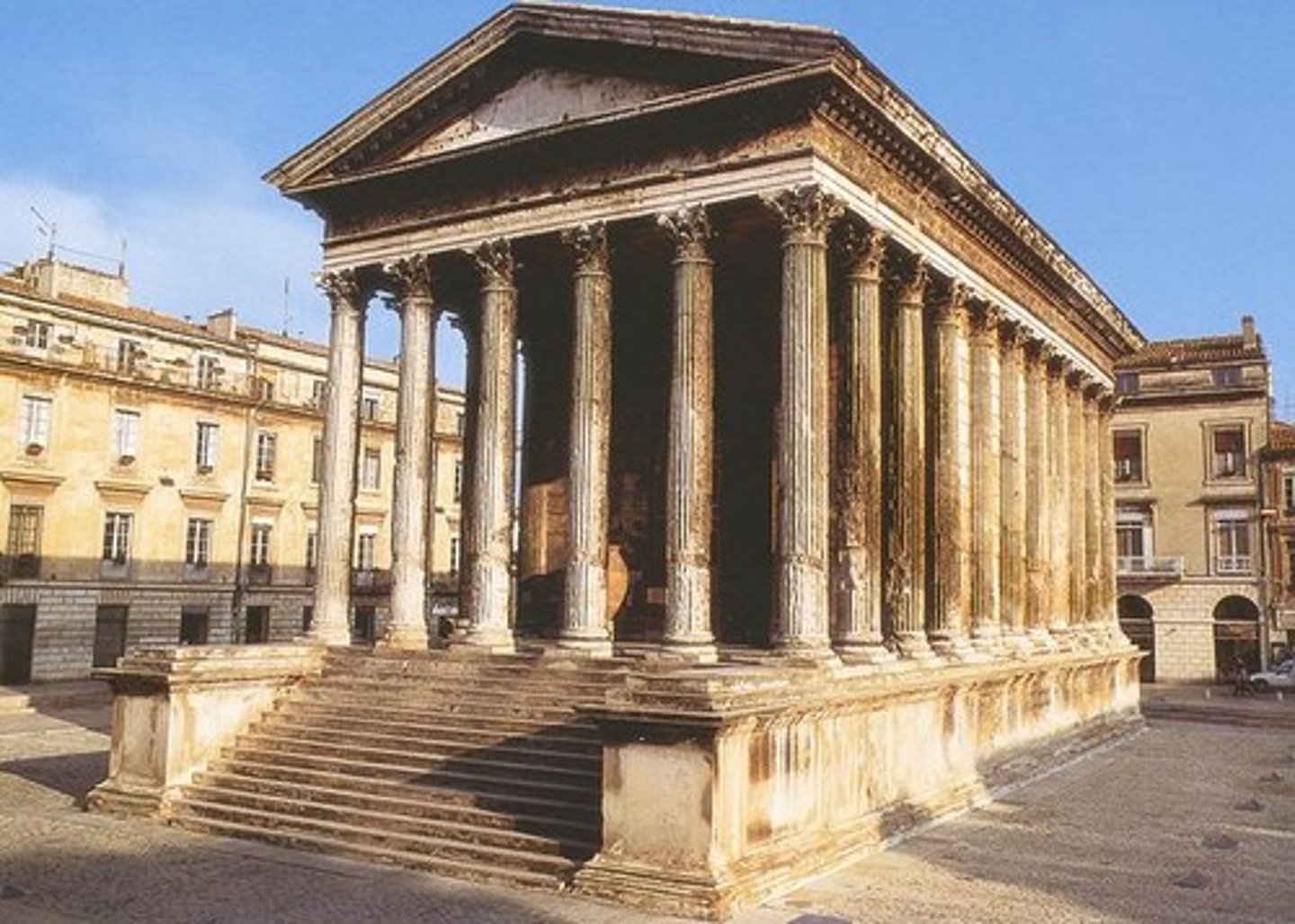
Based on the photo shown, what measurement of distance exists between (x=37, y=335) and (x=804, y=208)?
28431 millimetres

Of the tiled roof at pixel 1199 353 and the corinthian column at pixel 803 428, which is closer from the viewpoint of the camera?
the corinthian column at pixel 803 428

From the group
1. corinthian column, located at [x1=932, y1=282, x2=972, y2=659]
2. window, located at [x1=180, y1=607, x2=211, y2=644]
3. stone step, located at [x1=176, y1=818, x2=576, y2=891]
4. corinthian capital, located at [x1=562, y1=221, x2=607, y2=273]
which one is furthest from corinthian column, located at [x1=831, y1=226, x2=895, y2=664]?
window, located at [x1=180, y1=607, x2=211, y2=644]

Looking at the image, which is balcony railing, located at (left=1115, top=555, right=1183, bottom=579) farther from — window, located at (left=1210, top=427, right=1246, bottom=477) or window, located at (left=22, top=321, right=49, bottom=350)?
window, located at (left=22, top=321, right=49, bottom=350)

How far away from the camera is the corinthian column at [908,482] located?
54.7 feet

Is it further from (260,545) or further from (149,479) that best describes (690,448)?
(260,545)

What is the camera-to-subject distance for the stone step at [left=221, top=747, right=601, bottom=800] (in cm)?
1266

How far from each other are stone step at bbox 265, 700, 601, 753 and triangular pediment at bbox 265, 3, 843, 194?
26.4 ft

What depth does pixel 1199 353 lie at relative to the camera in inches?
1773

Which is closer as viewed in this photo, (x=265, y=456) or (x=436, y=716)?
(x=436, y=716)

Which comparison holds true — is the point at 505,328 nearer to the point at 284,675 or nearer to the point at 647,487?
the point at 647,487

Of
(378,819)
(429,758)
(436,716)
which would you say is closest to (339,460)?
(436,716)

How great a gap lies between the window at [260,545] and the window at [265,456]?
1608 millimetres

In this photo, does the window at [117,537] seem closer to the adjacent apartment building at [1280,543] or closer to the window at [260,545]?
the window at [260,545]

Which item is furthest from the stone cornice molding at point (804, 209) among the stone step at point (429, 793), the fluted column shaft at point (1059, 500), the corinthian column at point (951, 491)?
the fluted column shaft at point (1059, 500)
